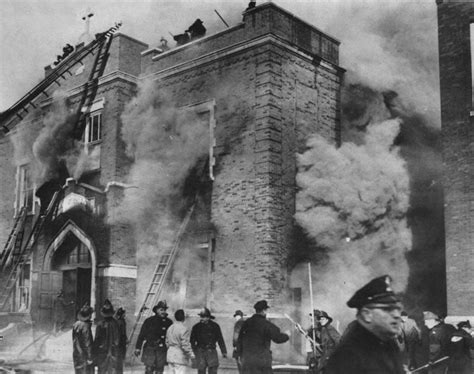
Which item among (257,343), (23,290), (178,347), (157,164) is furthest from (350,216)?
(23,290)

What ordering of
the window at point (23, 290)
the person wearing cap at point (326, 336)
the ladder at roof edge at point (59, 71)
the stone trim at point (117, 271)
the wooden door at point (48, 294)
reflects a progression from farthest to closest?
the window at point (23, 290) → the ladder at roof edge at point (59, 71) → the wooden door at point (48, 294) → the stone trim at point (117, 271) → the person wearing cap at point (326, 336)

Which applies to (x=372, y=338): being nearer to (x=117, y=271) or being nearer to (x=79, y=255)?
(x=117, y=271)

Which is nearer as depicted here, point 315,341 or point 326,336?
point 326,336

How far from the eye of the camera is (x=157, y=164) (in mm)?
19000

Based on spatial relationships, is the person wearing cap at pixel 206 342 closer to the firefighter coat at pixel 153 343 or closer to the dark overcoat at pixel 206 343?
the dark overcoat at pixel 206 343

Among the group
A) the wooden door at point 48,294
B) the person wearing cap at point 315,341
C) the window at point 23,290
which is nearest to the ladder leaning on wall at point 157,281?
the wooden door at point 48,294

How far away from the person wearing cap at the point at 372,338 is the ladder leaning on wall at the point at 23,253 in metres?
19.1

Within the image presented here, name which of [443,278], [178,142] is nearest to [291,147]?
[178,142]

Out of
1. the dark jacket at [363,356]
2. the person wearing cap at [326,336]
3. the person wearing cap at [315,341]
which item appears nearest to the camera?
the dark jacket at [363,356]

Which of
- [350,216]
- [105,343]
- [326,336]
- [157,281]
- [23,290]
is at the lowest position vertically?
[105,343]

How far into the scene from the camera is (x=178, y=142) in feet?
61.9

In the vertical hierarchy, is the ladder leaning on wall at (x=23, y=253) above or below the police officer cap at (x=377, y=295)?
above

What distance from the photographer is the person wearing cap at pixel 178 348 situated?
10.1 metres

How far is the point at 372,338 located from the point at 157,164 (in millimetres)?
15737
